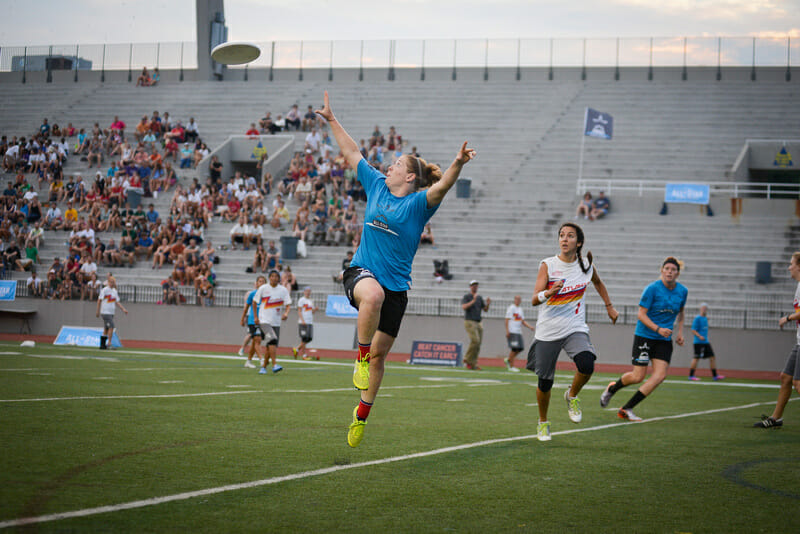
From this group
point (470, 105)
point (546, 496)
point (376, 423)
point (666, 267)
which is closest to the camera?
point (546, 496)

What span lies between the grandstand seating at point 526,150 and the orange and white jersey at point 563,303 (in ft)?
64.7

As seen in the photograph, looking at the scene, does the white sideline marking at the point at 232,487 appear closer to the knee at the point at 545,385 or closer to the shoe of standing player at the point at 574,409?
the shoe of standing player at the point at 574,409

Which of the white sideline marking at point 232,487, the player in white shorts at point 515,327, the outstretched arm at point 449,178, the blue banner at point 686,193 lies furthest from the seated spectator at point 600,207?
the outstretched arm at point 449,178

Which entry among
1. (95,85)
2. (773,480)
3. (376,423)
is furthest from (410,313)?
(95,85)

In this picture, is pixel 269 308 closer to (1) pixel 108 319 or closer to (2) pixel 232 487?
(1) pixel 108 319

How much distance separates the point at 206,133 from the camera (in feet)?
141

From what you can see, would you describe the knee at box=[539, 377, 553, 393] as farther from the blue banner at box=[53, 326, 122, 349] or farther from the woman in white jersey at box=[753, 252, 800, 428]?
the blue banner at box=[53, 326, 122, 349]

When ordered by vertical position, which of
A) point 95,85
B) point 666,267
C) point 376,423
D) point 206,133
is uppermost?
point 95,85

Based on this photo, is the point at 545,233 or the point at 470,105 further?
the point at 470,105

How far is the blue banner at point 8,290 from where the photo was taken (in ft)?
101

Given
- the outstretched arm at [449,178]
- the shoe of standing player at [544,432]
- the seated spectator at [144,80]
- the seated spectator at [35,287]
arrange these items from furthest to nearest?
1. the seated spectator at [144,80]
2. the seated spectator at [35,287]
3. the shoe of standing player at [544,432]
4. the outstretched arm at [449,178]

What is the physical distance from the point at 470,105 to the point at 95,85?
71.4ft

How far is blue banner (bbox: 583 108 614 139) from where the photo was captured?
3366 centimetres

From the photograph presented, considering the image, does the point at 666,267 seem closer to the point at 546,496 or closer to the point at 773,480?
the point at 773,480
